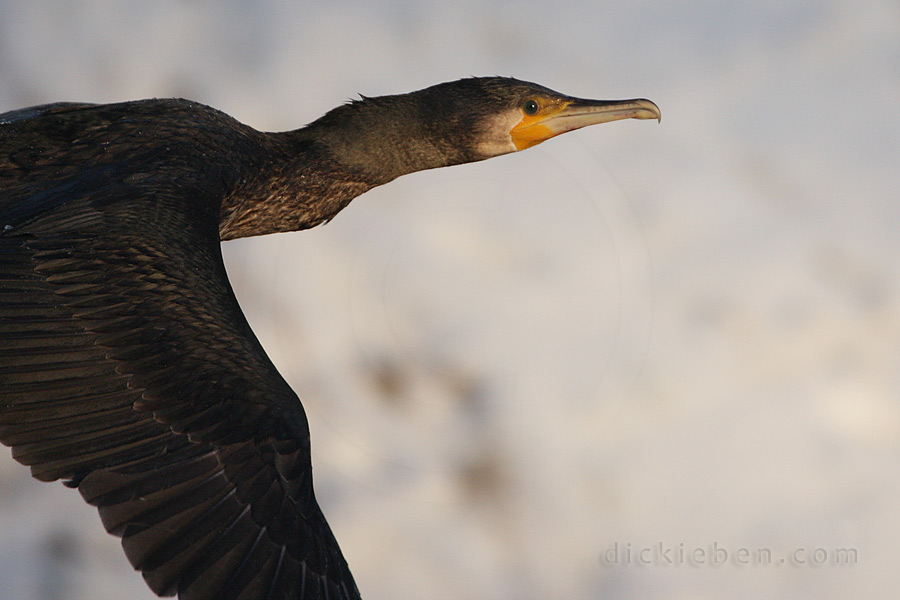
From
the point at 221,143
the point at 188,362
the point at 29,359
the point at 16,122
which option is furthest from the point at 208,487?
the point at 16,122

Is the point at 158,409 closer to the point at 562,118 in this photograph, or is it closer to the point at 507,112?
the point at 507,112

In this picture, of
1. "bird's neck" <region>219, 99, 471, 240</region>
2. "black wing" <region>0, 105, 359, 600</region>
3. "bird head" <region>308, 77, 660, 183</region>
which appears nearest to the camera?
"black wing" <region>0, 105, 359, 600</region>

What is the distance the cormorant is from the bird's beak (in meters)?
1.81

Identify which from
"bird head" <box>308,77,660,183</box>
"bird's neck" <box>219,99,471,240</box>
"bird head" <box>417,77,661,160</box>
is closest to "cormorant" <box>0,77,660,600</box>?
"bird's neck" <box>219,99,471,240</box>

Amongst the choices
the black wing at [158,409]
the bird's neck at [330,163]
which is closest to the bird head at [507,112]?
the bird's neck at [330,163]

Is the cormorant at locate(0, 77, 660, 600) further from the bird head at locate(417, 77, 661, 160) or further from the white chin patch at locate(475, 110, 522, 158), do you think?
the white chin patch at locate(475, 110, 522, 158)

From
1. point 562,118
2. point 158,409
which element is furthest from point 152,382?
point 562,118

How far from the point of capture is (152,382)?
410cm

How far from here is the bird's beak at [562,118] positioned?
19.3 ft

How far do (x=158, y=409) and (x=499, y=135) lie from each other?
260 centimetres

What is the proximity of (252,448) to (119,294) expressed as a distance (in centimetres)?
79

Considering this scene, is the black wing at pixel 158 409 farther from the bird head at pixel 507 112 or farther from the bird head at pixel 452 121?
the bird head at pixel 507 112

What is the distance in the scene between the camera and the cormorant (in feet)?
13.0

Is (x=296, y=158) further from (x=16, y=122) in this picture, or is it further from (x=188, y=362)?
(x=188, y=362)
